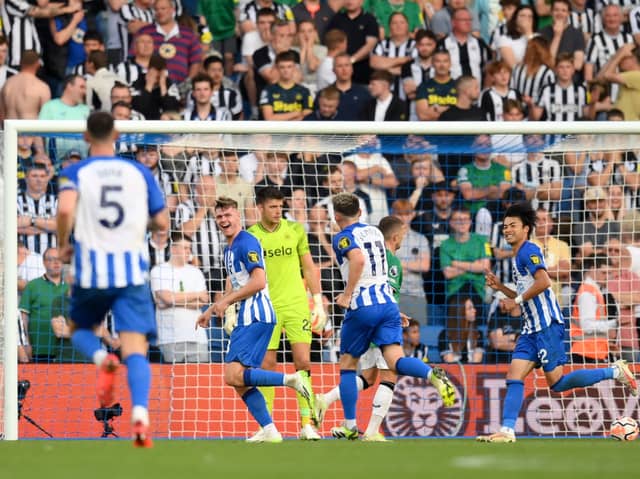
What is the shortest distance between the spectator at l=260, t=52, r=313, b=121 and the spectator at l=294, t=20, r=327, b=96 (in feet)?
1.94

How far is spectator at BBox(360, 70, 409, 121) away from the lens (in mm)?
15422

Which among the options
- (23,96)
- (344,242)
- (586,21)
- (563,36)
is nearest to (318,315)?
(344,242)

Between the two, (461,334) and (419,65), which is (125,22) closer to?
(419,65)

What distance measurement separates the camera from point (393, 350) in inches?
423

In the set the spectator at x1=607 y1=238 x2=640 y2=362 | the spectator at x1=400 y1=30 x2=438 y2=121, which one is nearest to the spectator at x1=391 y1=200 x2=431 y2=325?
the spectator at x1=607 y1=238 x2=640 y2=362

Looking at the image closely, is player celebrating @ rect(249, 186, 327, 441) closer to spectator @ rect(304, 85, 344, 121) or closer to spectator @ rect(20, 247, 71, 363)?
spectator @ rect(20, 247, 71, 363)

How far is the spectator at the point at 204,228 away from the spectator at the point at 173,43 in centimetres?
274

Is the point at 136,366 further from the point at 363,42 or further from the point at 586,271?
the point at 363,42

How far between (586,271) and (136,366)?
6788mm

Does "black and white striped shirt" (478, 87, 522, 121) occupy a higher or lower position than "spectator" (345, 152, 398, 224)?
higher

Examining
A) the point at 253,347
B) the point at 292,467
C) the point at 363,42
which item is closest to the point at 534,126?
the point at 253,347

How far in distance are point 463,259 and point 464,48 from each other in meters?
3.72

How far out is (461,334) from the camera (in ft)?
44.2

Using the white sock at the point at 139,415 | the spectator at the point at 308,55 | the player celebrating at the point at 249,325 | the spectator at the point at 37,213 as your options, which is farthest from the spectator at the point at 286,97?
the white sock at the point at 139,415
